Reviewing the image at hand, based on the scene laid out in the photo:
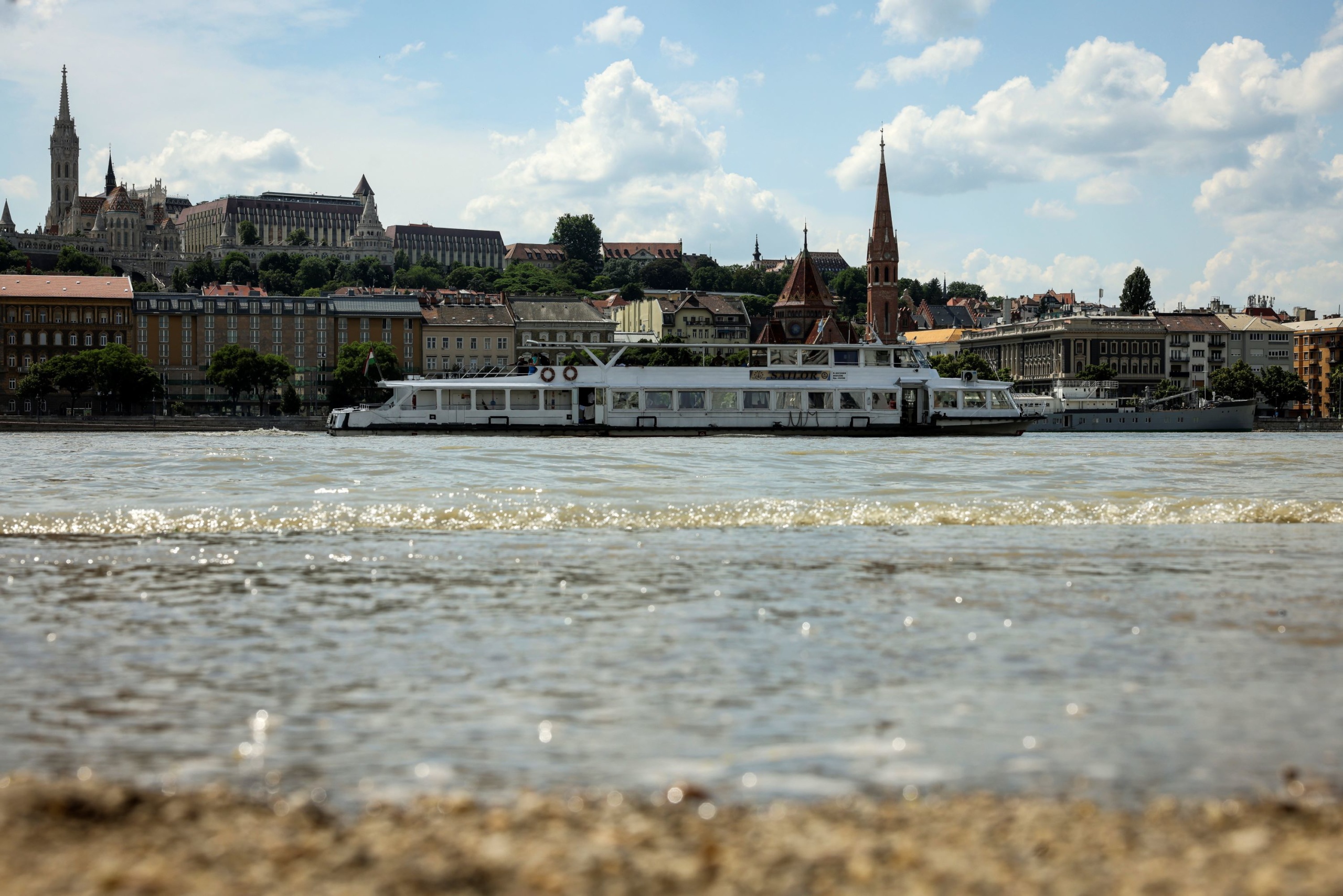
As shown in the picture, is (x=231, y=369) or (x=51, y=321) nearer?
(x=231, y=369)

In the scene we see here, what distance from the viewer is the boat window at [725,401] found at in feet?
182

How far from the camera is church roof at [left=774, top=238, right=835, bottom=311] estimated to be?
145625mm

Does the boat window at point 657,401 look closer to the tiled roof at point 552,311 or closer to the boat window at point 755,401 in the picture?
the boat window at point 755,401

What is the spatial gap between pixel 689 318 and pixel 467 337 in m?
52.9

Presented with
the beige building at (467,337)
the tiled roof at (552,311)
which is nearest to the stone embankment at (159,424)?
the beige building at (467,337)

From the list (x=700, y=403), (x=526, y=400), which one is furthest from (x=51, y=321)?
(x=700, y=403)

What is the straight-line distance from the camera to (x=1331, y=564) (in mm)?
12406

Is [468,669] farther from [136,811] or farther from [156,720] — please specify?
[136,811]

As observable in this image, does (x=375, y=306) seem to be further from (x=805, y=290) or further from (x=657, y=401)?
(x=657, y=401)

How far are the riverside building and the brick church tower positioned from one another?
82.2 m

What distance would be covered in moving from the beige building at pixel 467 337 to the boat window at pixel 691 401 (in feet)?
258

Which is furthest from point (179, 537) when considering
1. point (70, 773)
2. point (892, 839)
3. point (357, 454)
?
point (357, 454)

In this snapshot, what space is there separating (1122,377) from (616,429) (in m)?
111

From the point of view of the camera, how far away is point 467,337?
13575 centimetres
